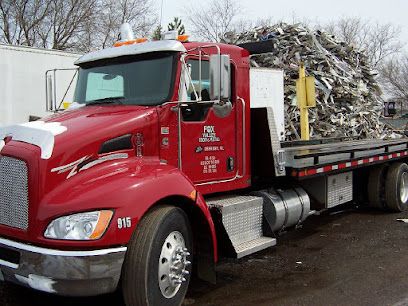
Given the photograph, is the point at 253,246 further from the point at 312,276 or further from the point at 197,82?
the point at 197,82

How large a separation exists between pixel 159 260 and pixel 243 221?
1.41 metres

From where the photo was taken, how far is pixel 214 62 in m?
4.47

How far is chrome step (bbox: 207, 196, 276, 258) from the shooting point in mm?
4898

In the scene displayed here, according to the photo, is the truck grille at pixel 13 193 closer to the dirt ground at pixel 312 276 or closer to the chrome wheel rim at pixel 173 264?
the chrome wheel rim at pixel 173 264

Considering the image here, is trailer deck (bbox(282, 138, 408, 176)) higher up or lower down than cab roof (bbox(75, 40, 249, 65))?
lower down

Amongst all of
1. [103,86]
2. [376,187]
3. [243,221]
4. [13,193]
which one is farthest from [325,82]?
[13,193]

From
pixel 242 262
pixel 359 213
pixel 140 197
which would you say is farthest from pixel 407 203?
pixel 140 197

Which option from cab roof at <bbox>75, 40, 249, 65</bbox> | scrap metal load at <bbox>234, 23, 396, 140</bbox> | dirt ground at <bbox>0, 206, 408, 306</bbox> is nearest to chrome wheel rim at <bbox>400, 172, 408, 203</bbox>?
dirt ground at <bbox>0, 206, 408, 306</bbox>

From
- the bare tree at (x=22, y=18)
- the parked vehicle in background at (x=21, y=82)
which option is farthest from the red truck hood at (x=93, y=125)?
the bare tree at (x=22, y=18)

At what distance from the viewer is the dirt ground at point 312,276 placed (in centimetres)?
480

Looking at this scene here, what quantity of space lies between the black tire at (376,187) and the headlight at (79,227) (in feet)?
22.1

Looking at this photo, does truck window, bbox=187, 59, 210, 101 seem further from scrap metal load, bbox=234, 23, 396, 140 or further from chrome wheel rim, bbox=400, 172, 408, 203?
scrap metal load, bbox=234, 23, 396, 140

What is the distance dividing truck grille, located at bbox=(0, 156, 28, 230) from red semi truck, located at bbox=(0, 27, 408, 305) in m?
0.01

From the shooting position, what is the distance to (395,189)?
9008 millimetres
